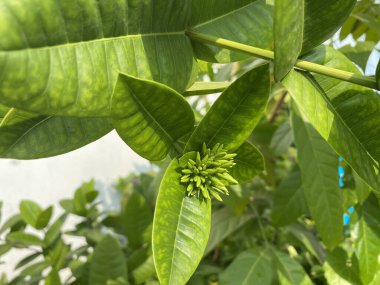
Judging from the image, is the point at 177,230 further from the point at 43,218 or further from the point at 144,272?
the point at 43,218

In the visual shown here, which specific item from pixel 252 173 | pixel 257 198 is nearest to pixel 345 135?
pixel 252 173

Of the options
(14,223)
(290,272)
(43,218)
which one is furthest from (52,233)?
(290,272)

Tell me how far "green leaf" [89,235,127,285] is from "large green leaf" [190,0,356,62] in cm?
60

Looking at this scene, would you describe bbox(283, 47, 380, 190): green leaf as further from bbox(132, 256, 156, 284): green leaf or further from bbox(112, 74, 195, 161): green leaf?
bbox(132, 256, 156, 284): green leaf

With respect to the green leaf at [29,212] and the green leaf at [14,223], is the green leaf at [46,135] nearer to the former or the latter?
the green leaf at [29,212]

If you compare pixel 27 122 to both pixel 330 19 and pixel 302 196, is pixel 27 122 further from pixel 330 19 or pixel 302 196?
pixel 302 196

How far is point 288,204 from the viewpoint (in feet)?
3.05

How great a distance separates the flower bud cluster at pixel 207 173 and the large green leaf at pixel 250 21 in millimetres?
106

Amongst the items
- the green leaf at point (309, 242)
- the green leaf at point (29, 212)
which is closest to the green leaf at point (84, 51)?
the green leaf at point (309, 242)

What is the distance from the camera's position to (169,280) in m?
0.33

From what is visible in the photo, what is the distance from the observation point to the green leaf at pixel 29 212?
3.62ft

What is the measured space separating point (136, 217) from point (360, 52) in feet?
2.12

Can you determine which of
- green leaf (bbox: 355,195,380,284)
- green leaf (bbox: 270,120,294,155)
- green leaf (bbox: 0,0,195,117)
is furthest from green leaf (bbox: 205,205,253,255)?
green leaf (bbox: 0,0,195,117)

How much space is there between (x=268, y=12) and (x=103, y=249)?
65cm
